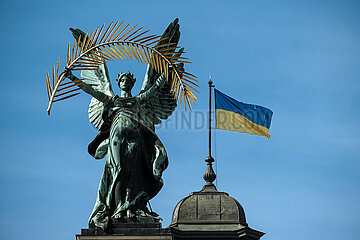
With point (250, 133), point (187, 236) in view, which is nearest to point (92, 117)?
point (187, 236)

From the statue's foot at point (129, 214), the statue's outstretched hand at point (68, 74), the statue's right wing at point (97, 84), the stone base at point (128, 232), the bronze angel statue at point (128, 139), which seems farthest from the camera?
the statue's right wing at point (97, 84)

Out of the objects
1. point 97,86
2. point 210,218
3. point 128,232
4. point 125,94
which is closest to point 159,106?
point 125,94

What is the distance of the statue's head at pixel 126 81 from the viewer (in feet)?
157

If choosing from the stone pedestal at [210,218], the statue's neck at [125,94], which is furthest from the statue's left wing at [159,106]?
the stone pedestal at [210,218]

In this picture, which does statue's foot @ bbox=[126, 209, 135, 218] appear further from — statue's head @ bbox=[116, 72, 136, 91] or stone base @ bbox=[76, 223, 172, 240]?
statue's head @ bbox=[116, 72, 136, 91]

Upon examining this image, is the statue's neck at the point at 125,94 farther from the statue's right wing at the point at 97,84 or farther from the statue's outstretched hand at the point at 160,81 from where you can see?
the statue's outstretched hand at the point at 160,81

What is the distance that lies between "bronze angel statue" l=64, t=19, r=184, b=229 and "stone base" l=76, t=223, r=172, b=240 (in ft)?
0.87

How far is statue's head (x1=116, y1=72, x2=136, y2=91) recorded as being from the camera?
4775 cm

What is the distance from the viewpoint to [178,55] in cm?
4794

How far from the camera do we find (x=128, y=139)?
153ft

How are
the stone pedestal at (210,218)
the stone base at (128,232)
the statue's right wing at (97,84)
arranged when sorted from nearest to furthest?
the stone base at (128,232) < the statue's right wing at (97,84) < the stone pedestal at (210,218)

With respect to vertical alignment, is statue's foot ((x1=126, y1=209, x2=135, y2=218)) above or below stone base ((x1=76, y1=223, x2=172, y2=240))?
above

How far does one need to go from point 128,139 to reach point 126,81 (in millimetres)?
2517

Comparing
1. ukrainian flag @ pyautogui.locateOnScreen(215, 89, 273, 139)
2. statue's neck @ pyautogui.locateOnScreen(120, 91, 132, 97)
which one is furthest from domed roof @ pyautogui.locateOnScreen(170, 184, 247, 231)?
statue's neck @ pyautogui.locateOnScreen(120, 91, 132, 97)
